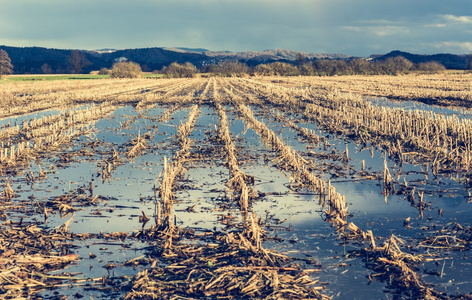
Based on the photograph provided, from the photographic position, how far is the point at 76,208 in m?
10.8

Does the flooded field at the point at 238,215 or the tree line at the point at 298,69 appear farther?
the tree line at the point at 298,69

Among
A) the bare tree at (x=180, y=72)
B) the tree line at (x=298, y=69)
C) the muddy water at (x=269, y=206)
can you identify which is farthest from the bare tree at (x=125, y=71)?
the muddy water at (x=269, y=206)

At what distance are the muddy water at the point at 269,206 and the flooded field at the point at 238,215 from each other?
4cm

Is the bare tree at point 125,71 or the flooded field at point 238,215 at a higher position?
the bare tree at point 125,71

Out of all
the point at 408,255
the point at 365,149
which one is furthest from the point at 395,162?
the point at 408,255

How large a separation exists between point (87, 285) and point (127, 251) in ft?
4.39

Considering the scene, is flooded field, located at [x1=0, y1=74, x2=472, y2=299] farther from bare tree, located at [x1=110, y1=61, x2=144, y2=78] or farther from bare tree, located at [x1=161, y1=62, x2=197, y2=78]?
bare tree, located at [x1=161, y1=62, x2=197, y2=78]

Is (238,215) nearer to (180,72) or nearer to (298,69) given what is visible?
(180,72)

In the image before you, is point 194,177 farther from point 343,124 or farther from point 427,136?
point 343,124

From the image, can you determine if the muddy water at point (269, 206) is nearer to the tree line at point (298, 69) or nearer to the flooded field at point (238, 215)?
the flooded field at point (238, 215)

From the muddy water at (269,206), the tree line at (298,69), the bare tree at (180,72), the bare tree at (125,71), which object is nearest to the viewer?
the muddy water at (269,206)

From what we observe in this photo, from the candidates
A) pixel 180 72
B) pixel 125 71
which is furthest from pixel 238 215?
pixel 180 72

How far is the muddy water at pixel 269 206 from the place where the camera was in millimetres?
7523

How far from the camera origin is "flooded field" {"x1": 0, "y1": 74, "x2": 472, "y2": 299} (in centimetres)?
707
